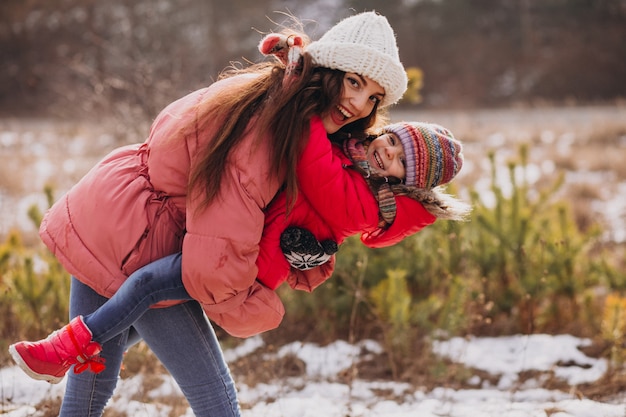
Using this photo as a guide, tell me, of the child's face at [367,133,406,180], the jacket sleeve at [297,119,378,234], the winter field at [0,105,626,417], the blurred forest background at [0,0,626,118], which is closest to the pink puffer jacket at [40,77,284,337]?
the jacket sleeve at [297,119,378,234]

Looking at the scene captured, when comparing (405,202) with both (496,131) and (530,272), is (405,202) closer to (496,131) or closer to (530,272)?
(530,272)

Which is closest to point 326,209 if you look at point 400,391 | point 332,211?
point 332,211

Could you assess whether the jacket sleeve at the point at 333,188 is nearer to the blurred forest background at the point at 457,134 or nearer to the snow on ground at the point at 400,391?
the blurred forest background at the point at 457,134

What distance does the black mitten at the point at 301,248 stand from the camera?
204cm

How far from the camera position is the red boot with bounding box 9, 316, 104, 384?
5.99ft

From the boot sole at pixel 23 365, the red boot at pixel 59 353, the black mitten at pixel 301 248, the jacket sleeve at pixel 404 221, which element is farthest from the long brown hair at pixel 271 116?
the boot sole at pixel 23 365

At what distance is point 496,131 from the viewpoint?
12.0 metres

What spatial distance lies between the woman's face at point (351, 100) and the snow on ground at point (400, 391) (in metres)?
1.44

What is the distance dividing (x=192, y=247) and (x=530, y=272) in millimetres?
2943

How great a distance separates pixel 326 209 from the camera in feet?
6.75

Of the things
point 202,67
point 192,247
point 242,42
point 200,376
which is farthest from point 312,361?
point 242,42

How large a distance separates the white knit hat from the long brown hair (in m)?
0.05

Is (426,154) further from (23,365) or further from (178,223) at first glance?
(23,365)

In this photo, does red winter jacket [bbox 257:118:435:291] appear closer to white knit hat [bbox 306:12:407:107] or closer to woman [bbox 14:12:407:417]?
woman [bbox 14:12:407:417]
